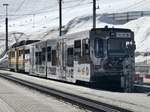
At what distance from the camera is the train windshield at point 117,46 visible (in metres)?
29.3

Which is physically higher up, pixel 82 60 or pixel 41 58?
pixel 41 58

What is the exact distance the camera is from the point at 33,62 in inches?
1853

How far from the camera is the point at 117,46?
29.4 metres

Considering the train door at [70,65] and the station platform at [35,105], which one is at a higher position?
the train door at [70,65]

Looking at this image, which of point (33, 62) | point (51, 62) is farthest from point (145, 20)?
point (51, 62)

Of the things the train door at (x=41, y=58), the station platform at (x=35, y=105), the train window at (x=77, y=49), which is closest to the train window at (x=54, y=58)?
the train door at (x=41, y=58)

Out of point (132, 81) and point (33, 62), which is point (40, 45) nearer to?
point (33, 62)

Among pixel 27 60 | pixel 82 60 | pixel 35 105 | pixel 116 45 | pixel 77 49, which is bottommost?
pixel 35 105

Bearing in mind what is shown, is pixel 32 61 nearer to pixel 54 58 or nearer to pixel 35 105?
pixel 54 58

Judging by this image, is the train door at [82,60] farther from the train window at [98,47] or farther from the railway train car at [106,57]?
the train window at [98,47]

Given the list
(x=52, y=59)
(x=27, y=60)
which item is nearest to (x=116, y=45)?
(x=52, y=59)

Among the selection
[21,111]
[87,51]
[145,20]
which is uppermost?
[145,20]

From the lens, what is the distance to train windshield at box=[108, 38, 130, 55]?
29281 millimetres

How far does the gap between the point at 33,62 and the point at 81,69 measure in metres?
16.7
